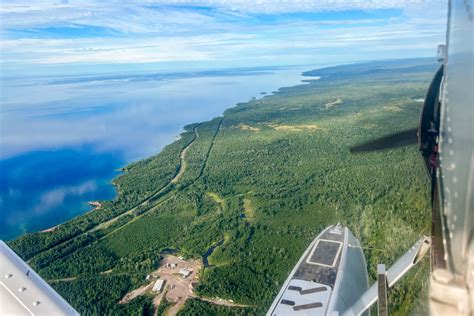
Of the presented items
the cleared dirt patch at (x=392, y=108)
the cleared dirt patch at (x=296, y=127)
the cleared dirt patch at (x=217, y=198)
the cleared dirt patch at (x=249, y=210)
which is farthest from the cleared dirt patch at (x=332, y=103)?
the cleared dirt patch at (x=249, y=210)

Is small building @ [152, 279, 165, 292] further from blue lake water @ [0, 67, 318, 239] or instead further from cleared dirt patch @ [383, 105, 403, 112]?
cleared dirt patch @ [383, 105, 403, 112]

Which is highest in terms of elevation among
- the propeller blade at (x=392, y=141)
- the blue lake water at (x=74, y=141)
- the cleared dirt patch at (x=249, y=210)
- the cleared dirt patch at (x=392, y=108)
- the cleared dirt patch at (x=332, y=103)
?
the propeller blade at (x=392, y=141)

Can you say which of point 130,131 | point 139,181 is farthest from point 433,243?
point 130,131

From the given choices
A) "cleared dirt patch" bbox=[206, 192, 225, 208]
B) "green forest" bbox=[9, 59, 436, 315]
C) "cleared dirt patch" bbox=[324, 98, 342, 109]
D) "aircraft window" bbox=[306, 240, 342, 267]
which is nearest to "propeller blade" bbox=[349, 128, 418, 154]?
"green forest" bbox=[9, 59, 436, 315]

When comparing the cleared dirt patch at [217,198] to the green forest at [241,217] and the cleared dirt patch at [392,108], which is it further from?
the cleared dirt patch at [392,108]

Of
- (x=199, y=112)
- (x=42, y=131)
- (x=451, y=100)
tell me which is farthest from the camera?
→ (x=199, y=112)

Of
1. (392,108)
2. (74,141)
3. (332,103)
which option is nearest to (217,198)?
(392,108)

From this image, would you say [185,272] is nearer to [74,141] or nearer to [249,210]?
[249,210]

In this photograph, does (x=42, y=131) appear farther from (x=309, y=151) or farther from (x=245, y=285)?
(x=245, y=285)
